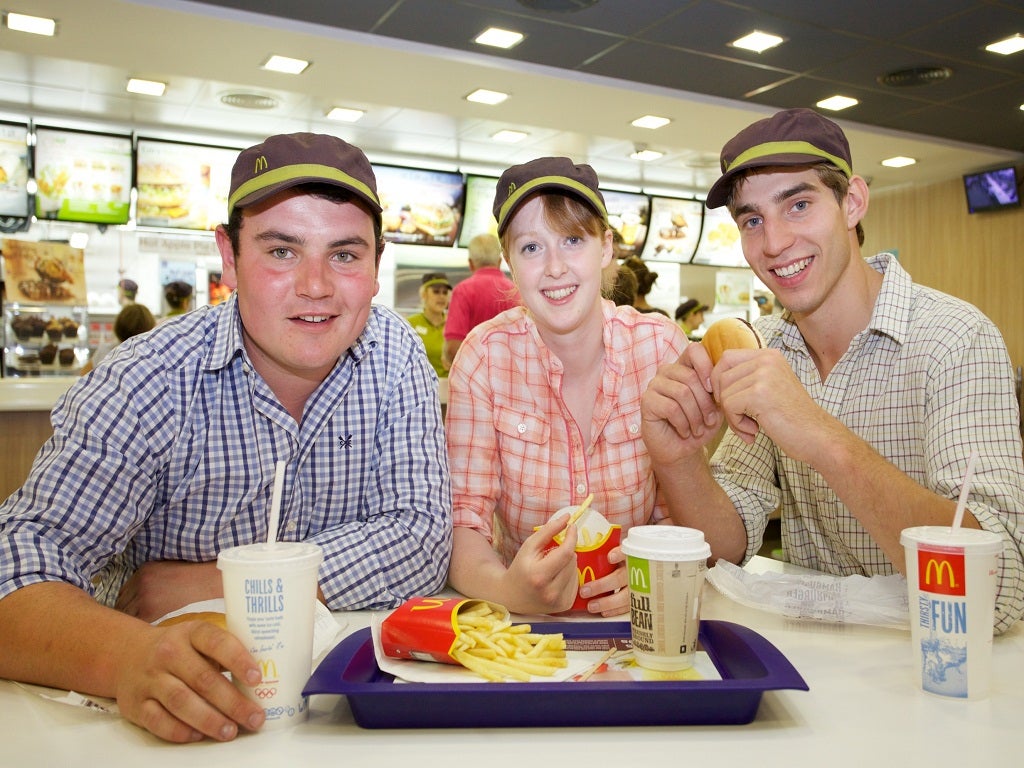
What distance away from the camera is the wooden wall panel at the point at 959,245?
8555mm

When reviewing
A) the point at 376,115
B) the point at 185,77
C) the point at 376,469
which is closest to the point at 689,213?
the point at 376,115

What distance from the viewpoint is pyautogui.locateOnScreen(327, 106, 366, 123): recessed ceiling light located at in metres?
6.11

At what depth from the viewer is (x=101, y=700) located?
41.8 inches

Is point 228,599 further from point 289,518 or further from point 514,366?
point 514,366

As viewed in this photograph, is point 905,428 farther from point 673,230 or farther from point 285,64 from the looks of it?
point 673,230

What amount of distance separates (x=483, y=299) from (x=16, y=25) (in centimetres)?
289

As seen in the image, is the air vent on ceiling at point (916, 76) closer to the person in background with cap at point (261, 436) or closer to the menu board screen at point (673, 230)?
the menu board screen at point (673, 230)

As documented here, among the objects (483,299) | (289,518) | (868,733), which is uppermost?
(483,299)

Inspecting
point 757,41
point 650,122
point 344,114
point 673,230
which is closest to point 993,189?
point 673,230

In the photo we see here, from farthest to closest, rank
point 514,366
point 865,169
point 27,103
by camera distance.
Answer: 1. point 865,169
2. point 27,103
3. point 514,366

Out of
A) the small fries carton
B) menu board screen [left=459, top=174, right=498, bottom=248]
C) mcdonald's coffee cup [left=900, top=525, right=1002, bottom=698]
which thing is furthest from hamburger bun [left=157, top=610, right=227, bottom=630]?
menu board screen [left=459, top=174, right=498, bottom=248]

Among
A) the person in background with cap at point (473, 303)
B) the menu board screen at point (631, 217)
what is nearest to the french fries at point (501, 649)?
the person in background with cap at point (473, 303)

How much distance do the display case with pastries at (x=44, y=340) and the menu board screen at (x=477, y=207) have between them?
10.4 feet

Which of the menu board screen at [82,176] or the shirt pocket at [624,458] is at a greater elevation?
the menu board screen at [82,176]
